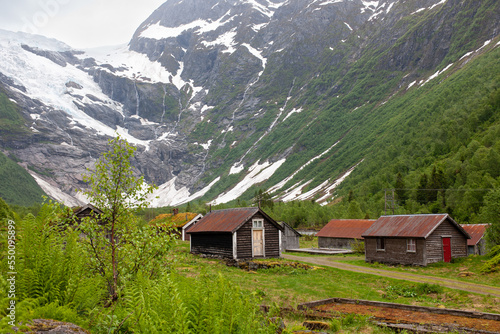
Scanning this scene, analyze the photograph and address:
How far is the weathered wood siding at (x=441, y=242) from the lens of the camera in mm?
35500

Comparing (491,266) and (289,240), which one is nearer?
(491,266)

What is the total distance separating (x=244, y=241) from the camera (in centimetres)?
3559

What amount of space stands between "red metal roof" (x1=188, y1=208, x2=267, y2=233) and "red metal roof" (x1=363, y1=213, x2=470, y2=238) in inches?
547

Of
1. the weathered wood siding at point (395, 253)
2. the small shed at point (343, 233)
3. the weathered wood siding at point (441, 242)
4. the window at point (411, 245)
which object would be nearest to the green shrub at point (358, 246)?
the small shed at point (343, 233)

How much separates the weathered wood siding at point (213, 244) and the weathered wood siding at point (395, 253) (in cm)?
1596

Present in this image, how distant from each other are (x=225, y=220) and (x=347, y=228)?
27826 mm

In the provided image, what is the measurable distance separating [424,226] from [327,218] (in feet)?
206

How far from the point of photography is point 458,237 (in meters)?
37.6

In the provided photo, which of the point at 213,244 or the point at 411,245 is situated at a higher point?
the point at 213,244

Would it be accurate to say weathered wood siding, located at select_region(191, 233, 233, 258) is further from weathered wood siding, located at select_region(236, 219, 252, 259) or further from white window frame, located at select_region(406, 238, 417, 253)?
white window frame, located at select_region(406, 238, 417, 253)

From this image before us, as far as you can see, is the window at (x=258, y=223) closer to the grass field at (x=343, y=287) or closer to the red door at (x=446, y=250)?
the grass field at (x=343, y=287)

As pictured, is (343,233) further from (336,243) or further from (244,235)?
(244,235)

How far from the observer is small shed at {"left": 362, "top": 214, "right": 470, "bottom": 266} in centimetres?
3541

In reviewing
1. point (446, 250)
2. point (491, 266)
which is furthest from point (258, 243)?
point (491, 266)
